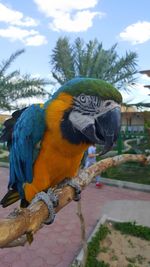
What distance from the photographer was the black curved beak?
137cm

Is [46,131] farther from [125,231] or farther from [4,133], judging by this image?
[125,231]

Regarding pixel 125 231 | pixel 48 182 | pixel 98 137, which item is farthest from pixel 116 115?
pixel 125 231

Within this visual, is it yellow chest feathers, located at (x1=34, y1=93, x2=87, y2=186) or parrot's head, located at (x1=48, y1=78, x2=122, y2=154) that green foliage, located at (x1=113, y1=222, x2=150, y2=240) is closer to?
yellow chest feathers, located at (x1=34, y1=93, x2=87, y2=186)

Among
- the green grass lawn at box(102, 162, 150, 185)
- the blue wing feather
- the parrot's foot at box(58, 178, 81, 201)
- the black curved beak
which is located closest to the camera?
the black curved beak

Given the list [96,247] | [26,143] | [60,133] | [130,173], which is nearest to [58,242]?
[96,247]

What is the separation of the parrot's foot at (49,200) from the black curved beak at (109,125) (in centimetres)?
42

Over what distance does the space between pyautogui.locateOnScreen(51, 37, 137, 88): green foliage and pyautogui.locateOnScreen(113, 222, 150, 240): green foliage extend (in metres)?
5.77

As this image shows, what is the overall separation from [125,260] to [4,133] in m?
2.14

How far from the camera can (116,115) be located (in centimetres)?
137

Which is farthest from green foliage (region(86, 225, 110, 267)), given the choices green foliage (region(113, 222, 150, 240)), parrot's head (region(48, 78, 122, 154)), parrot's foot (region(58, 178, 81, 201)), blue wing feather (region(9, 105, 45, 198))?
parrot's head (region(48, 78, 122, 154))

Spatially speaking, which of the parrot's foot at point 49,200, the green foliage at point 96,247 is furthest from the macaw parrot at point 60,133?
the green foliage at point 96,247

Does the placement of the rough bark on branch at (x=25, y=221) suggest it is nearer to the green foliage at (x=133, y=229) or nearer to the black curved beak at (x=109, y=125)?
the black curved beak at (x=109, y=125)

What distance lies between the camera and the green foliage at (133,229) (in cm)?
392

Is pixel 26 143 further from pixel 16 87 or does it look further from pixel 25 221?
pixel 16 87
